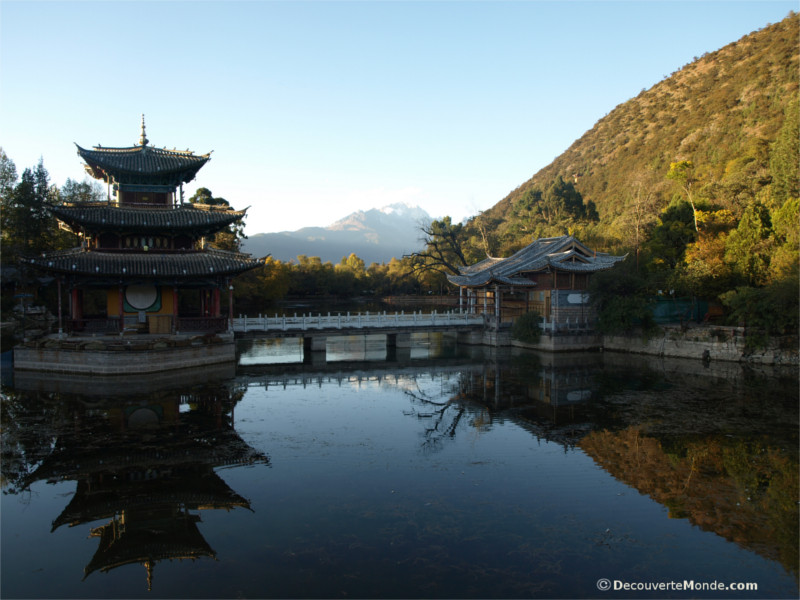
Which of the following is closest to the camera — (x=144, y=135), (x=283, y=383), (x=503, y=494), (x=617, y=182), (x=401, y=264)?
(x=503, y=494)

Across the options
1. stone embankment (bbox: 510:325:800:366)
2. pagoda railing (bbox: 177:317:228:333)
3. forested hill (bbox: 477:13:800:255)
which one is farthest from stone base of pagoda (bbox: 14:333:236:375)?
forested hill (bbox: 477:13:800:255)

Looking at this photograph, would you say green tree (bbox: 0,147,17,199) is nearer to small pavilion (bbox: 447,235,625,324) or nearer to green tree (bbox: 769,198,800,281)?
small pavilion (bbox: 447,235,625,324)

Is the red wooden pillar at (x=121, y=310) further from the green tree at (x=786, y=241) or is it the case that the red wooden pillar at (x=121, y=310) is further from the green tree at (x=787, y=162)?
the green tree at (x=787, y=162)

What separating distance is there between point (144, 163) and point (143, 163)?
Answer: 47mm

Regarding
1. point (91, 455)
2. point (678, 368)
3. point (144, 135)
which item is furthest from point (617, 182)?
point (91, 455)

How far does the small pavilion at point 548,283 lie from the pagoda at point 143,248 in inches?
590

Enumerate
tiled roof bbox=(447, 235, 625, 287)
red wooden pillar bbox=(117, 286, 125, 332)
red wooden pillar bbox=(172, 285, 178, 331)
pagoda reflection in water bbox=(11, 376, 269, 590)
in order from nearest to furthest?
1. pagoda reflection in water bbox=(11, 376, 269, 590)
2. red wooden pillar bbox=(117, 286, 125, 332)
3. red wooden pillar bbox=(172, 285, 178, 331)
4. tiled roof bbox=(447, 235, 625, 287)

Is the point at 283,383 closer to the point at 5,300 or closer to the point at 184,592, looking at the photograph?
the point at 184,592

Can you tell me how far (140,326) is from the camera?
87.9ft

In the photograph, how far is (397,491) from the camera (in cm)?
1164

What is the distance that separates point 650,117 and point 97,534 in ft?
354

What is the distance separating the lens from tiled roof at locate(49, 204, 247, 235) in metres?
26.0

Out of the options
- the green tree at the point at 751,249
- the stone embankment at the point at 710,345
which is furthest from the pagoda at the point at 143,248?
the green tree at the point at 751,249

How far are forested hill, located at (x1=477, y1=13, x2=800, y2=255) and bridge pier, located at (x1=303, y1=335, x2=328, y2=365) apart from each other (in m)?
22.7
